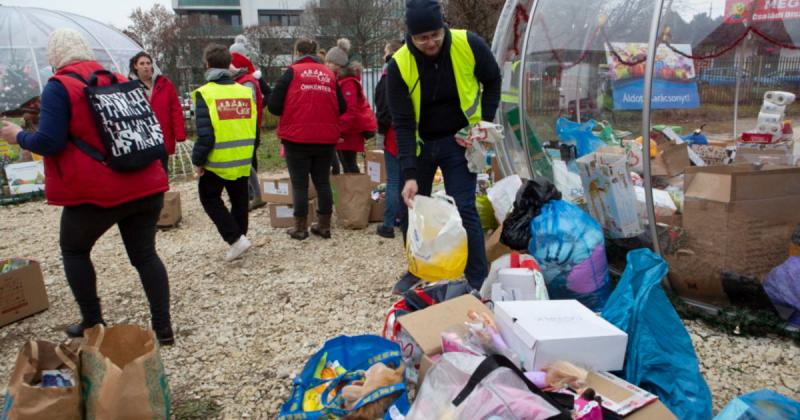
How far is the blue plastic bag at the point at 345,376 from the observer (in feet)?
6.39

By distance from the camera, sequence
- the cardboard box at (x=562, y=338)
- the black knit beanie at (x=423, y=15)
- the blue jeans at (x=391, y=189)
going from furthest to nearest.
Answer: the blue jeans at (x=391, y=189)
the black knit beanie at (x=423, y=15)
the cardboard box at (x=562, y=338)

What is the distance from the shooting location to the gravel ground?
268 cm

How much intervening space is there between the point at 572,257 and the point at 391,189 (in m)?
2.08

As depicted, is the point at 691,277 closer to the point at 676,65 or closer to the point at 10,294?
the point at 676,65

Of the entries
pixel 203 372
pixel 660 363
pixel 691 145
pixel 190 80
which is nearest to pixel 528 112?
pixel 691 145

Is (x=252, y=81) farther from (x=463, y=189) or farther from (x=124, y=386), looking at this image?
(x=124, y=386)

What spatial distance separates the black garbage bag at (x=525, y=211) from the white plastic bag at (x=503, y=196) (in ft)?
1.39

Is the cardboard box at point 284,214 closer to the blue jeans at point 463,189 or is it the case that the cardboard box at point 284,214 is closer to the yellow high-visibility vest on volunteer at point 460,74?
the blue jeans at point 463,189

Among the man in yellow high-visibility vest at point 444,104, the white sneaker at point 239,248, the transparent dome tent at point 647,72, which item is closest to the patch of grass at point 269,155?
the white sneaker at point 239,248

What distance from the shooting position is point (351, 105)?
5.22 meters

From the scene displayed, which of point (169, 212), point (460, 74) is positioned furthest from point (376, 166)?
point (460, 74)

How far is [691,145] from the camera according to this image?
429cm

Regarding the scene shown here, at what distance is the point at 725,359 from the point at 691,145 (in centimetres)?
206

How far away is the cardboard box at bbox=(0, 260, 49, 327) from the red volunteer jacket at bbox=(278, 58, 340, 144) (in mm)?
2042
